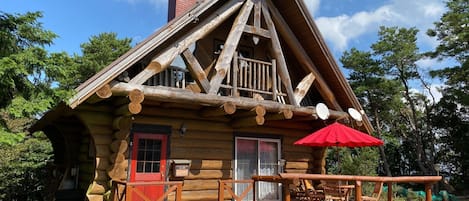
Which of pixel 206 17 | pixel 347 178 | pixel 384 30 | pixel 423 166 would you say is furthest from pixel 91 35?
pixel 423 166

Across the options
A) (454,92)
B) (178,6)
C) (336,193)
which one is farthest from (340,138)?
(454,92)

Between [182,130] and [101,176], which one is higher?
[182,130]

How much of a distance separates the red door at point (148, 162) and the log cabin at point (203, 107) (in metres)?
0.02

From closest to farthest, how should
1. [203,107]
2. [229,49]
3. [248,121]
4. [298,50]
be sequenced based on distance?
[229,49]
[203,107]
[248,121]
[298,50]

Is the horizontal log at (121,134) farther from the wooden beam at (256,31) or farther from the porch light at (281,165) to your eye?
the porch light at (281,165)

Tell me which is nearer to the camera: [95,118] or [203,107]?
[95,118]

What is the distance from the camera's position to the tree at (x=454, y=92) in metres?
17.6

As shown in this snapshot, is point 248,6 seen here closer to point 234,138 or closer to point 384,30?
point 234,138

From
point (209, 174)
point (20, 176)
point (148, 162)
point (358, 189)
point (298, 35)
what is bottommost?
point (20, 176)

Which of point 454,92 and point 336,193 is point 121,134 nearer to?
point 336,193

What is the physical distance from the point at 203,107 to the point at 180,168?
1350 millimetres

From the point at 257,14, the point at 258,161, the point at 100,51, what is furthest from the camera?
the point at 100,51

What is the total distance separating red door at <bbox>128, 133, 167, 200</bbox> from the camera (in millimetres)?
6414

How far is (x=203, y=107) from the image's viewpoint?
281 inches
